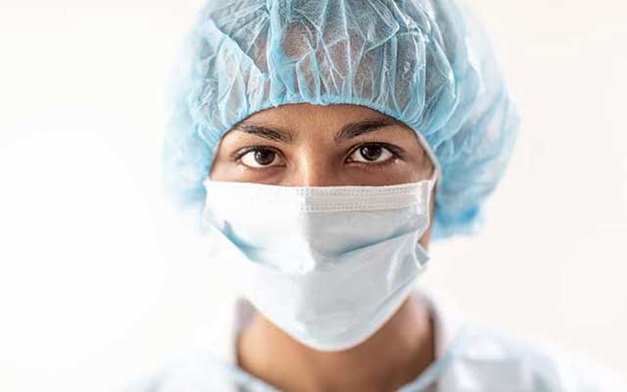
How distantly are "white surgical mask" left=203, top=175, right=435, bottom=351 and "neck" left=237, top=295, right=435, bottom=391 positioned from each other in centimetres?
12

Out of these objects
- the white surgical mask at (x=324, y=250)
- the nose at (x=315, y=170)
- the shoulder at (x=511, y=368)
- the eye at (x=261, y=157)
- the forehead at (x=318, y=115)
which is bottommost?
the shoulder at (x=511, y=368)

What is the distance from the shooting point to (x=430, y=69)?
5.63 feet

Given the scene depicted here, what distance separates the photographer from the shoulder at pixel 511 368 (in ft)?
6.38

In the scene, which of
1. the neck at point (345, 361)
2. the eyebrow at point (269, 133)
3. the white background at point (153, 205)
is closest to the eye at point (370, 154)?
the eyebrow at point (269, 133)

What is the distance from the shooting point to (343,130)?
1.67m

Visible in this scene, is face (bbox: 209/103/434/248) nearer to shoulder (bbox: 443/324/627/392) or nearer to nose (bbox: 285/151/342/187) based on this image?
nose (bbox: 285/151/342/187)

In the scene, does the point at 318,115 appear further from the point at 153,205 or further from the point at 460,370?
the point at 153,205

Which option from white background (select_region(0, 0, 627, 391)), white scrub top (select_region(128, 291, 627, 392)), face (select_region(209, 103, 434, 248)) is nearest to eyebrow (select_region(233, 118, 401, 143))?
face (select_region(209, 103, 434, 248))

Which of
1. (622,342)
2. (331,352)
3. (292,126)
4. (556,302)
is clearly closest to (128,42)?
(292,126)

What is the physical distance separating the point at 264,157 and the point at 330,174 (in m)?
0.14

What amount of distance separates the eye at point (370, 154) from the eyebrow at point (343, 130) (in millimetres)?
Result: 44

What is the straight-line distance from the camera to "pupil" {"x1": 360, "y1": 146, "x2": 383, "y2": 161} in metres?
1.74

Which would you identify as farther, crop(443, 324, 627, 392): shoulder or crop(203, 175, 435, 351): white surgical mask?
crop(443, 324, 627, 392): shoulder

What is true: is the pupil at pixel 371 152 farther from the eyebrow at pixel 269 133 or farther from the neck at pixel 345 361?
the neck at pixel 345 361
